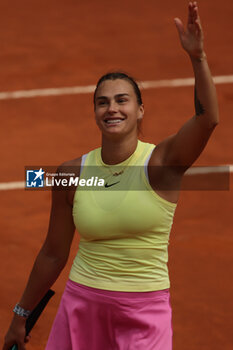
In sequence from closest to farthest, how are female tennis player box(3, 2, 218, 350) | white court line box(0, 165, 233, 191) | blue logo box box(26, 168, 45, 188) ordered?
female tennis player box(3, 2, 218, 350), blue logo box box(26, 168, 45, 188), white court line box(0, 165, 233, 191)

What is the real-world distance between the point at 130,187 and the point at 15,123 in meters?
6.71

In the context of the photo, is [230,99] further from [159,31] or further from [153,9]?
[153,9]

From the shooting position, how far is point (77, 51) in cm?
1138

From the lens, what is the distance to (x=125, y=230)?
123 inches

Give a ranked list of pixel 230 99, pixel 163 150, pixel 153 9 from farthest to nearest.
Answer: pixel 153 9, pixel 230 99, pixel 163 150

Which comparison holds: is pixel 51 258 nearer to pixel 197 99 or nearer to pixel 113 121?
pixel 113 121

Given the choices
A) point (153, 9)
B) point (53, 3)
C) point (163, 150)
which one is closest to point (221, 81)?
point (153, 9)

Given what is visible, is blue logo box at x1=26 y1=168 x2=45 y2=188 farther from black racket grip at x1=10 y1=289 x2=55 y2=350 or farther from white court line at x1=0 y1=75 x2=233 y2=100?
black racket grip at x1=10 y1=289 x2=55 y2=350

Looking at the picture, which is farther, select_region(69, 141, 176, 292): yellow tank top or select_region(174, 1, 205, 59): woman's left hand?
select_region(69, 141, 176, 292): yellow tank top

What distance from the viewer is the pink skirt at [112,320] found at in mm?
3156

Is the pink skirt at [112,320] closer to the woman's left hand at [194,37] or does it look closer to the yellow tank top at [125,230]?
the yellow tank top at [125,230]

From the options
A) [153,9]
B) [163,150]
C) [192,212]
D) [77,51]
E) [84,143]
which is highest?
[153,9]

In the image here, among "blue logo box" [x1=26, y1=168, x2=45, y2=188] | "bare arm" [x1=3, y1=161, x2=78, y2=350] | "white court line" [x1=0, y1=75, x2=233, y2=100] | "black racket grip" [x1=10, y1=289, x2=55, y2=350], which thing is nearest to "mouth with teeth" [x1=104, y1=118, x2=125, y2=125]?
"bare arm" [x1=3, y1=161, x2=78, y2=350]

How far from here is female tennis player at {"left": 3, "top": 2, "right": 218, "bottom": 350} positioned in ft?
10.2
